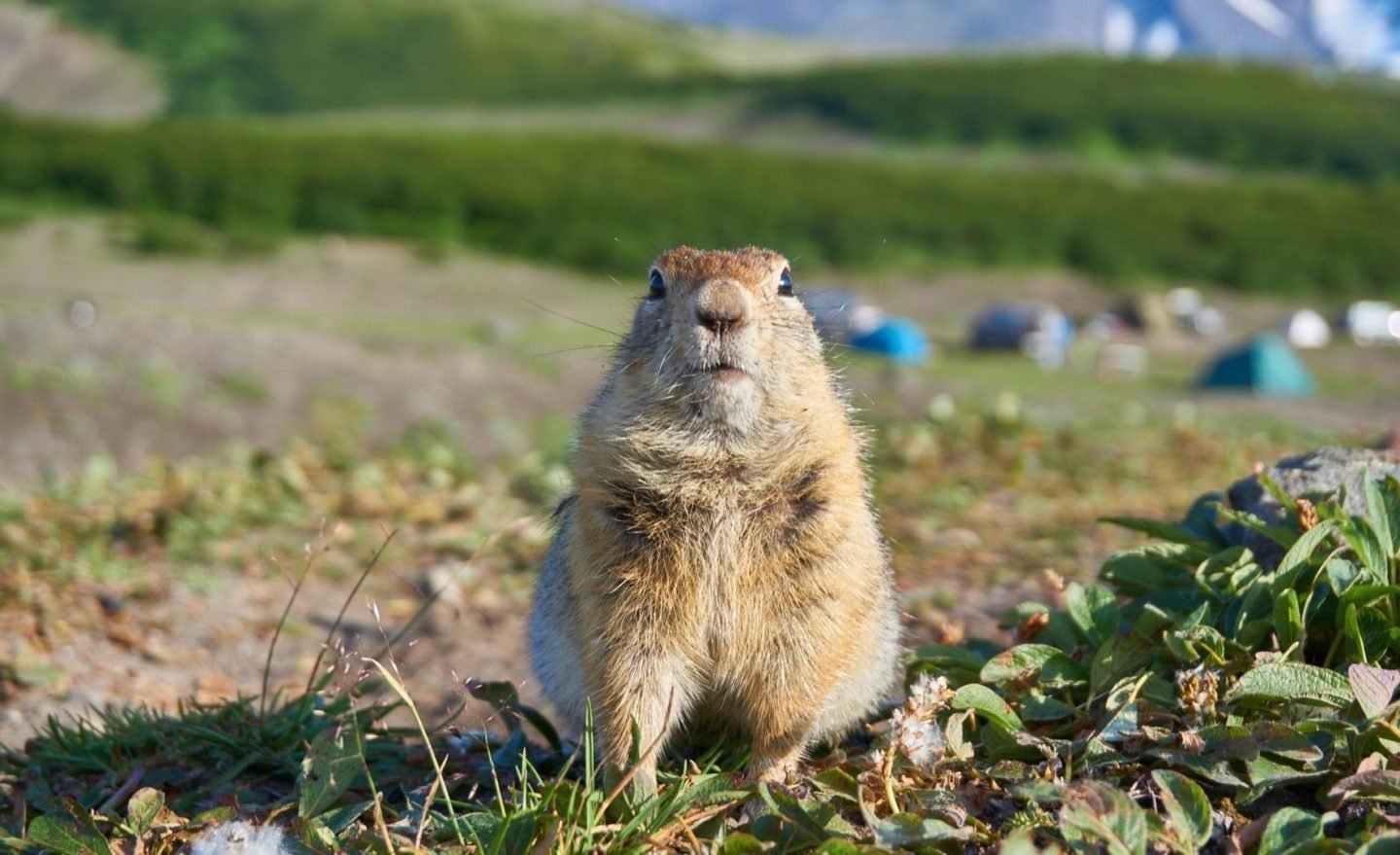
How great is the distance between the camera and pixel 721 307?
9.48 ft

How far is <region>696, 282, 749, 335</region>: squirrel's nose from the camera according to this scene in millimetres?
2893

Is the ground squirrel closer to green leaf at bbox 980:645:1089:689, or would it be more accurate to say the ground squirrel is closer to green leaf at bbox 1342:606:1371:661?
green leaf at bbox 980:645:1089:689

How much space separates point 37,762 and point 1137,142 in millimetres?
59340

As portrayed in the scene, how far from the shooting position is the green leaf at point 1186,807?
8.41 feet

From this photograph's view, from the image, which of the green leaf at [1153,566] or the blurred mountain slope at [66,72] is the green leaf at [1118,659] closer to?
the green leaf at [1153,566]

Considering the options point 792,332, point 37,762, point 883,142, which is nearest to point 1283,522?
point 792,332

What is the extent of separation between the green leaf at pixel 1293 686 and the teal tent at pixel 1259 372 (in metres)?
16.8

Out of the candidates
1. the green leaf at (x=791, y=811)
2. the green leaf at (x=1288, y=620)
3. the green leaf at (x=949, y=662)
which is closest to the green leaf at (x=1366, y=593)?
the green leaf at (x=1288, y=620)

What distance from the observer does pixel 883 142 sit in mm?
59688

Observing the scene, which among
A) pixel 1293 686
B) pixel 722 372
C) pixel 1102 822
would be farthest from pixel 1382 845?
pixel 722 372

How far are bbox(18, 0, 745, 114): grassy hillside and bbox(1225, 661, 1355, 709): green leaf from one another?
6387cm

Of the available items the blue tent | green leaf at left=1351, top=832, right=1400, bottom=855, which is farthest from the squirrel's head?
the blue tent

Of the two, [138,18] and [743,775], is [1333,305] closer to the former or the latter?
[743,775]

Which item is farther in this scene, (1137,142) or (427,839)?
(1137,142)
